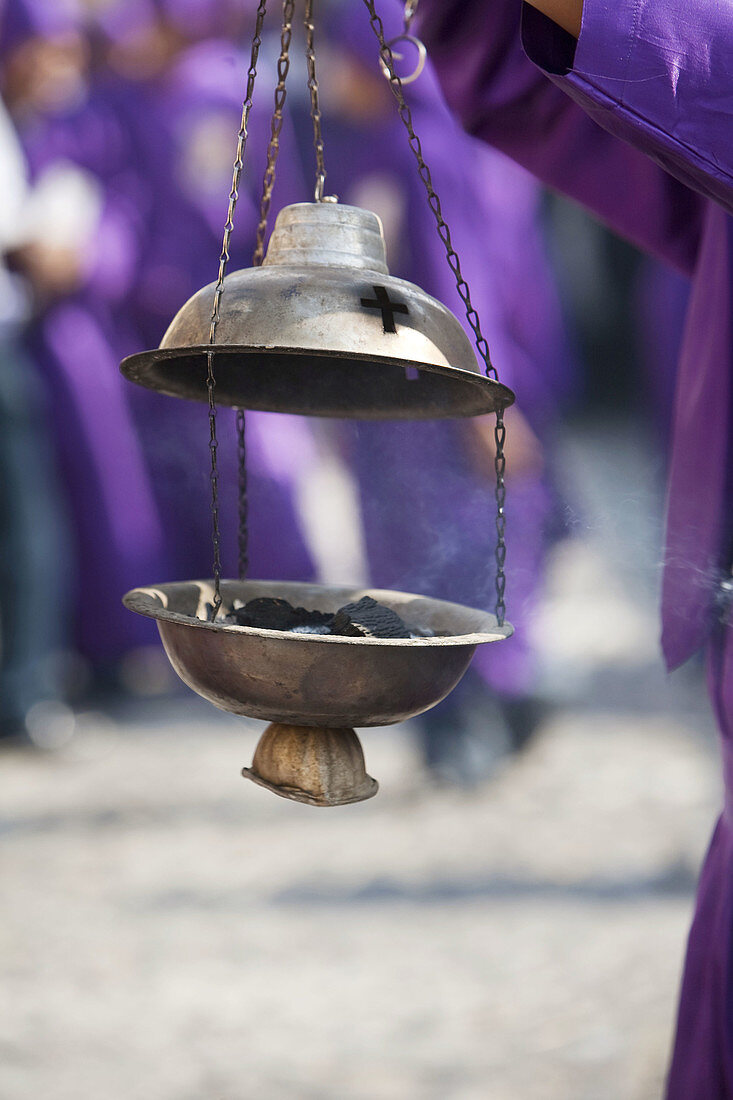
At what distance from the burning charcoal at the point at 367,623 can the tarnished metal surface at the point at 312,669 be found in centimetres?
8

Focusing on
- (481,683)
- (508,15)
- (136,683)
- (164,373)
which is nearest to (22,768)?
(136,683)

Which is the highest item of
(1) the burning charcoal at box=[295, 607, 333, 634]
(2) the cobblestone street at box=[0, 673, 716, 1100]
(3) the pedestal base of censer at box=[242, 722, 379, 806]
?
(1) the burning charcoal at box=[295, 607, 333, 634]

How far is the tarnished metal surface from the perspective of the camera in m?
1.28

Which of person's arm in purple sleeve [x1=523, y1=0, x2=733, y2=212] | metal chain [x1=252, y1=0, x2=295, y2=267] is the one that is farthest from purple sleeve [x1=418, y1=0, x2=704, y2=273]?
person's arm in purple sleeve [x1=523, y1=0, x2=733, y2=212]

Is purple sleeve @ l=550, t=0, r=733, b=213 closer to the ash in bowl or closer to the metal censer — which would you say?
the metal censer

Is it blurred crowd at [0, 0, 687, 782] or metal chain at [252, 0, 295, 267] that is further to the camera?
blurred crowd at [0, 0, 687, 782]

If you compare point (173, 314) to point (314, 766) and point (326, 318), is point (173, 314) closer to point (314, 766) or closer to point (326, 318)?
point (326, 318)

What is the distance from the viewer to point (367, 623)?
143 centimetres

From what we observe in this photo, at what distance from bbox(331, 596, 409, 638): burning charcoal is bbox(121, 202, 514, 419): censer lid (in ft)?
1.22

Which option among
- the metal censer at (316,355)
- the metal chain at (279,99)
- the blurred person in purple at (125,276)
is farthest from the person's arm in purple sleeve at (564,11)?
the blurred person in purple at (125,276)

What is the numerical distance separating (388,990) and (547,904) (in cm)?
66

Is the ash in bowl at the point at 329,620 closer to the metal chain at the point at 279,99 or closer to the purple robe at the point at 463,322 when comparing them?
the metal chain at the point at 279,99

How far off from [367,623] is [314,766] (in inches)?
8.9

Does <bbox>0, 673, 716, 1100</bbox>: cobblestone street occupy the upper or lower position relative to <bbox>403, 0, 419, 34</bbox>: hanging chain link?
lower
